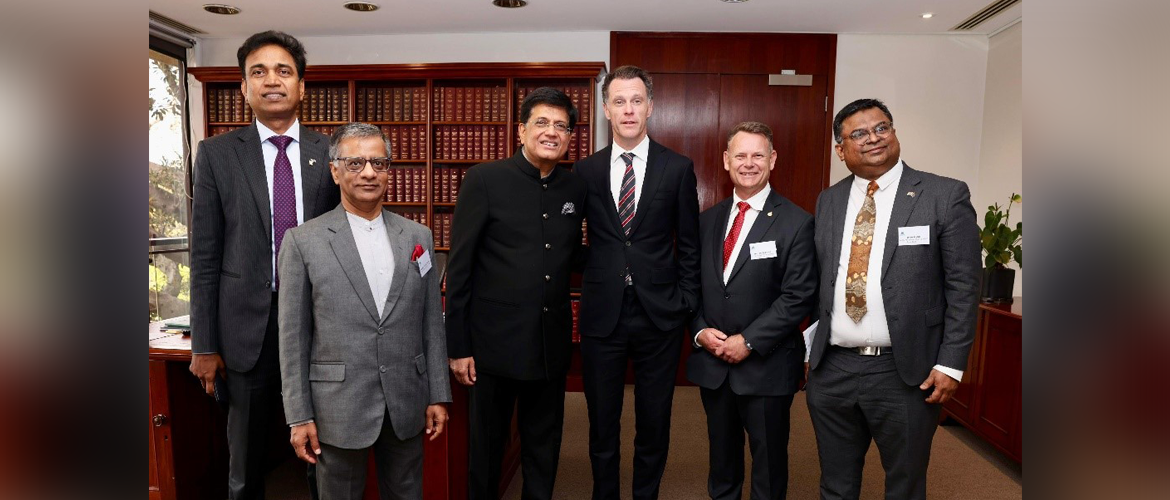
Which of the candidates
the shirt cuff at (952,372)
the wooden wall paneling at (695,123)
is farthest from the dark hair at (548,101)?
the wooden wall paneling at (695,123)

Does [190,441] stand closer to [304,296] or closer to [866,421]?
[304,296]

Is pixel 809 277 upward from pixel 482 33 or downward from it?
downward

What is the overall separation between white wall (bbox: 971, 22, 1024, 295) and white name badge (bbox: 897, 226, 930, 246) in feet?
9.41

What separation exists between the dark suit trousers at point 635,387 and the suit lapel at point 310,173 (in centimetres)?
112

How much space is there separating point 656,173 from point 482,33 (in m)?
3.19

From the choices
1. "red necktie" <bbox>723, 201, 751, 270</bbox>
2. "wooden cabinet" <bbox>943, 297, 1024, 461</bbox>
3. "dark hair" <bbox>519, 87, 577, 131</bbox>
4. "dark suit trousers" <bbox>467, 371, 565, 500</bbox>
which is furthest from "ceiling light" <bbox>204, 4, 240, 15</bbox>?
"wooden cabinet" <bbox>943, 297, 1024, 461</bbox>

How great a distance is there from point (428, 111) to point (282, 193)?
10.5ft

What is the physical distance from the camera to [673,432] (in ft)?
12.9

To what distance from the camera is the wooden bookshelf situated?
4891 mm

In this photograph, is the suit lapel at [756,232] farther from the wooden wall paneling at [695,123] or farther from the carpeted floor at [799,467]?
the wooden wall paneling at [695,123]

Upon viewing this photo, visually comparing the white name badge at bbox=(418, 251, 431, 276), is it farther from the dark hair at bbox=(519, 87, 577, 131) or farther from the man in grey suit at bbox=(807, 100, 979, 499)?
the man in grey suit at bbox=(807, 100, 979, 499)

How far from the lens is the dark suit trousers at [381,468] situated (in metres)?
1.86
